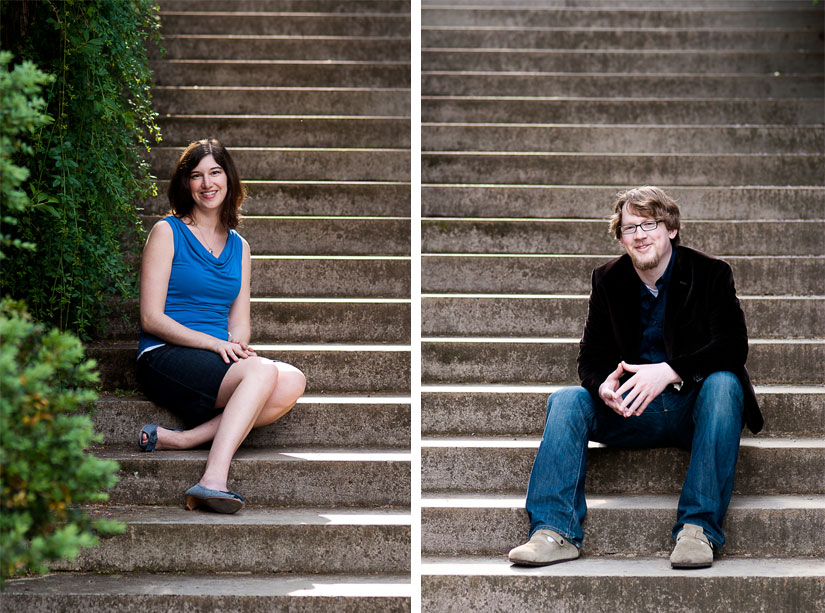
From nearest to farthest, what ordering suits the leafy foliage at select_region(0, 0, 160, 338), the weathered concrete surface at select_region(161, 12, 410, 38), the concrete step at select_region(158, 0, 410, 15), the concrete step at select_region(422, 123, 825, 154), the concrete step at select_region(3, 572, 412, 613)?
the concrete step at select_region(3, 572, 412, 613), the leafy foliage at select_region(0, 0, 160, 338), the concrete step at select_region(422, 123, 825, 154), the weathered concrete surface at select_region(161, 12, 410, 38), the concrete step at select_region(158, 0, 410, 15)


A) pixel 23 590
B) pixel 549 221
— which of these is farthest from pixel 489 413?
pixel 23 590

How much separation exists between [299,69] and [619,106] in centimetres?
147

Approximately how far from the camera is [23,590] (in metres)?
2.11

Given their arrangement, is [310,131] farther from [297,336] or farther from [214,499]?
[214,499]

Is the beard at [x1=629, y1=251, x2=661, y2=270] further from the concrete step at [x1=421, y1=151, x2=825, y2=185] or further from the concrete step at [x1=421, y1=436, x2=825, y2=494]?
the concrete step at [x1=421, y1=151, x2=825, y2=185]

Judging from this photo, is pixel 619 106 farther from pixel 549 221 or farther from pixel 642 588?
pixel 642 588

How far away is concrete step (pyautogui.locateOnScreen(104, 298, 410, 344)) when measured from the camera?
122 inches

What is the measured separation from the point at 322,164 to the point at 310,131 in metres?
0.22

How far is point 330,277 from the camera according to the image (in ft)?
10.8

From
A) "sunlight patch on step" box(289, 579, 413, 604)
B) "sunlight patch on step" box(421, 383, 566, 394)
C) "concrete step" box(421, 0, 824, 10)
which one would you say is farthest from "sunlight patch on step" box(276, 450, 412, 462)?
"concrete step" box(421, 0, 824, 10)

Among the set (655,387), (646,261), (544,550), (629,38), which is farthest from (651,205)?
(629,38)

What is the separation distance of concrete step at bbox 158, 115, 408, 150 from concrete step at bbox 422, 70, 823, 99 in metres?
0.47

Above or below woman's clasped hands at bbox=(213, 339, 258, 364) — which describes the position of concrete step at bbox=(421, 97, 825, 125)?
above

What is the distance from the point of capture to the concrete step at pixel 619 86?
427 cm
